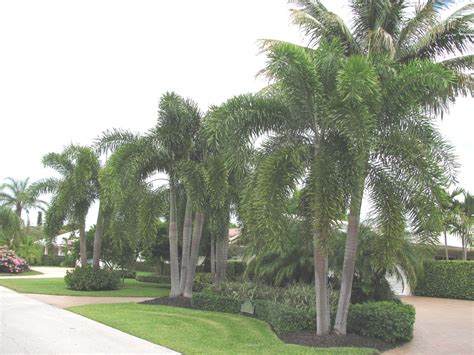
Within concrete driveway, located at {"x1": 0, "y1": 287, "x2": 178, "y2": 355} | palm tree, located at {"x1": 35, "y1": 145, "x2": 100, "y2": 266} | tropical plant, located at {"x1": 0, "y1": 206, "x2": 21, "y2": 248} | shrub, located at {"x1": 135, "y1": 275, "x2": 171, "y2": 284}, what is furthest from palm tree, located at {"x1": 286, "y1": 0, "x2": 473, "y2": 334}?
tropical plant, located at {"x1": 0, "y1": 206, "x2": 21, "y2": 248}

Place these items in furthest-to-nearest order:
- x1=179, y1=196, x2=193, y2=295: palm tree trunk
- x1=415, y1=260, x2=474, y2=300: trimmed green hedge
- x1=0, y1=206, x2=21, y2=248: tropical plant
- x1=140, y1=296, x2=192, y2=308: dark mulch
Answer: x1=0, y1=206, x2=21, y2=248: tropical plant, x1=415, y1=260, x2=474, y2=300: trimmed green hedge, x1=179, y1=196, x2=193, y2=295: palm tree trunk, x1=140, y1=296, x2=192, y2=308: dark mulch

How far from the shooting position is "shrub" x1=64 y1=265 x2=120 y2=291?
2041 centimetres

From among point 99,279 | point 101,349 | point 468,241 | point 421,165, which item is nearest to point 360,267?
point 421,165

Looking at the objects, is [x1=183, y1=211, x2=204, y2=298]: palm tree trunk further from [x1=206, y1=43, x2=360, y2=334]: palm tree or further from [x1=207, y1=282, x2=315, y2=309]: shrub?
[x1=206, y1=43, x2=360, y2=334]: palm tree

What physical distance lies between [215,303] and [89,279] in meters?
8.47

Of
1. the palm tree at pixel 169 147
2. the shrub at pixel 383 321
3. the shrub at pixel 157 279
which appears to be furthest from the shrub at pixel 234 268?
the shrub at pixel 383 321

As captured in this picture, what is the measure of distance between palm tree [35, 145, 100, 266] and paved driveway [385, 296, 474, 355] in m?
13.7

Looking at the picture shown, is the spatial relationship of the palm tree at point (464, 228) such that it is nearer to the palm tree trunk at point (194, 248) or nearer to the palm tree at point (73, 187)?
the palm tree trunk at point (194, 248)

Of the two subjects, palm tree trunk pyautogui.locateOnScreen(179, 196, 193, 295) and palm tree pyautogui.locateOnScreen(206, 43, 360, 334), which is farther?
palm tree trunk pyautogui.locateOnScreen(179, 196, 193, 295)

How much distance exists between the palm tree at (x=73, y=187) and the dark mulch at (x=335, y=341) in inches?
490

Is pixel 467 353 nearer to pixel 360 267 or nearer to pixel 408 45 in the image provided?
pixel 360 267

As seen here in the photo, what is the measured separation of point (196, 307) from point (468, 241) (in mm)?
17400

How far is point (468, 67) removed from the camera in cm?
1250

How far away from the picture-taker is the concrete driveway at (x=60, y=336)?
840 cm
